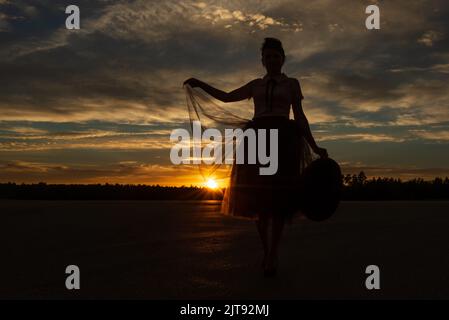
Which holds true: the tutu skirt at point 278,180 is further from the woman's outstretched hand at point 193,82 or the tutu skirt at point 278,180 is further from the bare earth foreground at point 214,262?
the woman's outstretched hand at point 193,82

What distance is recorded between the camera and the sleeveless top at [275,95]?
6219mm

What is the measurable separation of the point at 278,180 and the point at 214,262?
1475 millimetres

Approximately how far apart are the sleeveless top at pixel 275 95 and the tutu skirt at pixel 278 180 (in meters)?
0.08

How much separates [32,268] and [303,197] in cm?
336

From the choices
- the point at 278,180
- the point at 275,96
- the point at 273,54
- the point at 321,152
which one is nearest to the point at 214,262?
the point at 278,180

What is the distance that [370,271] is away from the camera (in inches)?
246

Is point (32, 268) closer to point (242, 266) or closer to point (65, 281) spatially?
point (65, 281)

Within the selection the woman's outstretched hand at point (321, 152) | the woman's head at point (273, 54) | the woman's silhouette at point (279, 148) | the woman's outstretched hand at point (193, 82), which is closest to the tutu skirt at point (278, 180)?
the woman's silhouette at point (279, 148)

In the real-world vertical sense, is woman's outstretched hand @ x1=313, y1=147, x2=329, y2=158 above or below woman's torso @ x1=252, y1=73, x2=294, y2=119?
below

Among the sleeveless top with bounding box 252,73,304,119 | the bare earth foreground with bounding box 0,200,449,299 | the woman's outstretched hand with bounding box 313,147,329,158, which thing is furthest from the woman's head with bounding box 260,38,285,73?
the bare earth foreground with bounding box 0,200,449,299

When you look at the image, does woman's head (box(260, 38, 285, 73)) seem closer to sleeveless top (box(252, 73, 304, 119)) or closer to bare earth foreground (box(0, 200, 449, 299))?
sleeveless top (box(252, 73, 304, 119))

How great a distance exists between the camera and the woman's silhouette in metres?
6.21
